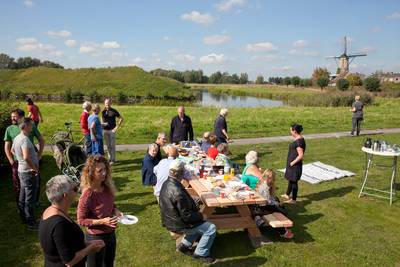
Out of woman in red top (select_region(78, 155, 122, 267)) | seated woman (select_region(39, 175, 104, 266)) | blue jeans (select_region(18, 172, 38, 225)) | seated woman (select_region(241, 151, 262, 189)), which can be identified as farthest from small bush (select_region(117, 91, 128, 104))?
seated woman (select_region(39, 175, 104, 266))

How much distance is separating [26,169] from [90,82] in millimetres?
73251

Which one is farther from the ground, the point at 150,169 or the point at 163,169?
the point at 163,169

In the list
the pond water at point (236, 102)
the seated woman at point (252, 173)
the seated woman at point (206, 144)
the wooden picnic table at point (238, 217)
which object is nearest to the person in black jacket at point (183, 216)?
the wooden picnic table at point (238, 217)

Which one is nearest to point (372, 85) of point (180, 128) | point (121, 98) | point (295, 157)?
point (121, 98)

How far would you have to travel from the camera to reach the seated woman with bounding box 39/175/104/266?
9.72ft

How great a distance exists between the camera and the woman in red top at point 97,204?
12.9ft

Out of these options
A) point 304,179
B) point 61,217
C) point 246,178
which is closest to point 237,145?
point 304,179

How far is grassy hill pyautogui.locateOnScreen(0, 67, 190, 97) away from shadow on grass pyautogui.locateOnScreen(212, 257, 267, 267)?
193ft

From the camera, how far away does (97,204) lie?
4000mm

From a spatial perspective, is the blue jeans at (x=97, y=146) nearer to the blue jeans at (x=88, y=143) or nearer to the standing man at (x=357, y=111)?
the blue jeans at (x=88, y=143)

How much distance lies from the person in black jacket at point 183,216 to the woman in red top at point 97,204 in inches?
49.4

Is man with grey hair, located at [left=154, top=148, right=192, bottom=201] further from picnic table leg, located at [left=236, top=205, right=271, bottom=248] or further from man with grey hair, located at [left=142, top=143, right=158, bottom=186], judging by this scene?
picnic table leg, located at [left=236, top=205, right=271, bottom=248]

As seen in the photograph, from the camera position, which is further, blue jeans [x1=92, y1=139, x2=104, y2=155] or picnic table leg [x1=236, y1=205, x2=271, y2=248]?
blue jeans [x1=92, y1=139, x2=104, y2=155]

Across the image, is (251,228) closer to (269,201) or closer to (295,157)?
(269,201)
